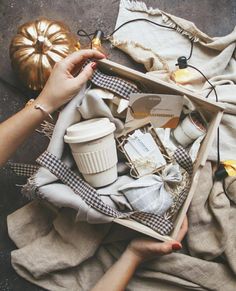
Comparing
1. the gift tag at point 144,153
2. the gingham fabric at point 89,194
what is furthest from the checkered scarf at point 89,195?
the gift tag at point 144,153

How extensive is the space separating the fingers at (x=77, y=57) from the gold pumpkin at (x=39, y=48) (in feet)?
0.56

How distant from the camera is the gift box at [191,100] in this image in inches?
34.4

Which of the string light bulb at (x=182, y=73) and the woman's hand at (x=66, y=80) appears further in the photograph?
the string light bulb at (x=182, y=73)

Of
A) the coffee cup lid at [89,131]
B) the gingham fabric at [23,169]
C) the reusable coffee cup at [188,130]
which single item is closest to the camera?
the coffee cup lid at [89,131]

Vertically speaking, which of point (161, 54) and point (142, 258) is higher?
point (161, 54)

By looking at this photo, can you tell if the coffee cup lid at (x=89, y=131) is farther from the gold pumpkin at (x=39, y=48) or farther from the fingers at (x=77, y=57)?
the gold pumpkin at (x=39, y=48)

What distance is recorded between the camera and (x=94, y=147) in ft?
2.77

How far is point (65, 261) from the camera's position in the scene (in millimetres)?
992

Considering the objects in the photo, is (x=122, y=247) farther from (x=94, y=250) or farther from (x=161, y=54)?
(x=161, y=54)

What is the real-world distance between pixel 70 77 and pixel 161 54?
0.34m

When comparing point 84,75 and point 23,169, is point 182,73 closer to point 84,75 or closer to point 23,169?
point 84,75

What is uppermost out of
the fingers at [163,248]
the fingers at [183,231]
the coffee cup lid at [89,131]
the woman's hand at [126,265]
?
the coffee cup lid at [89,131]

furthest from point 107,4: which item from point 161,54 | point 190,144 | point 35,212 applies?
point 35,212

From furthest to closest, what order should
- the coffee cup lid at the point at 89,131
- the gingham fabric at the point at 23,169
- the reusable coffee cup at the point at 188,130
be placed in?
the gingham fabric at the point at 23,169, the reusable coffee cup at the point at 188,130, the coffee cup lid at the point at 89,131
